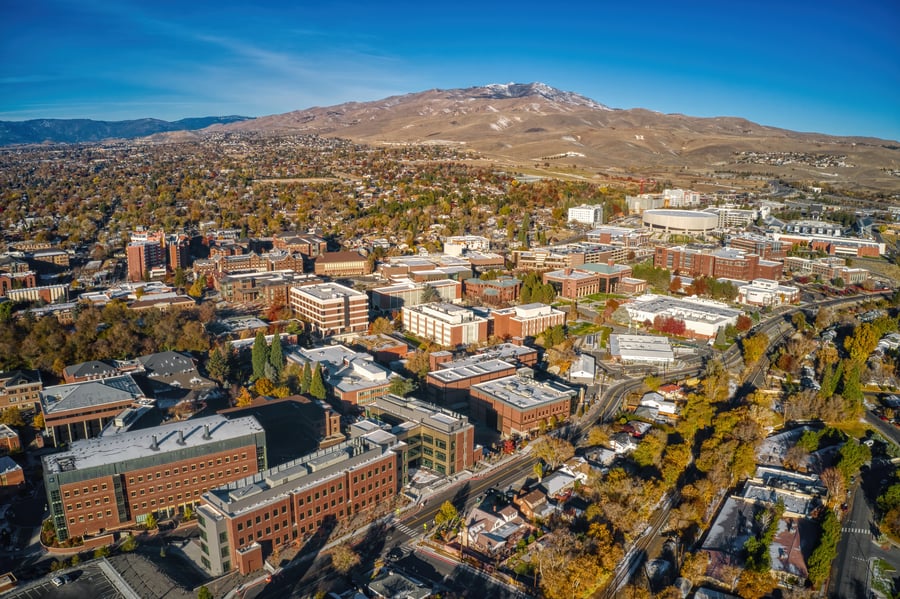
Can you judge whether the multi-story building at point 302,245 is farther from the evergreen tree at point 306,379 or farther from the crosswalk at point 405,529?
the crosswalk at point 405,529

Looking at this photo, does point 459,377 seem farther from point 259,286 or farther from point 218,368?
point 259,286

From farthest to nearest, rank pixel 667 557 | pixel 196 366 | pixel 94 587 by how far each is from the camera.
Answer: pixel 196 366 → pixel 667 557 → pixel 94 587

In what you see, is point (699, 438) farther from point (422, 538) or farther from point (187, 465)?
point (187, 465)

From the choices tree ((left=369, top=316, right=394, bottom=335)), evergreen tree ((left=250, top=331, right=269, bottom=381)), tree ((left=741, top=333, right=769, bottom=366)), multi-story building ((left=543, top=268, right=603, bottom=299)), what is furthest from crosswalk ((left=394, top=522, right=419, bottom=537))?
multi-story building ((left=543, top=268, right=603, bottom=299))

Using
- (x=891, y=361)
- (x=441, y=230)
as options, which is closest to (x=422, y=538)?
(x=891, y=361)

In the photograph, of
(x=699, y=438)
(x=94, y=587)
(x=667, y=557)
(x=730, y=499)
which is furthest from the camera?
(x=699, y=438)

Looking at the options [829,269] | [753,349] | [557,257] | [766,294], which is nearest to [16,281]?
Answer: [557,257]
